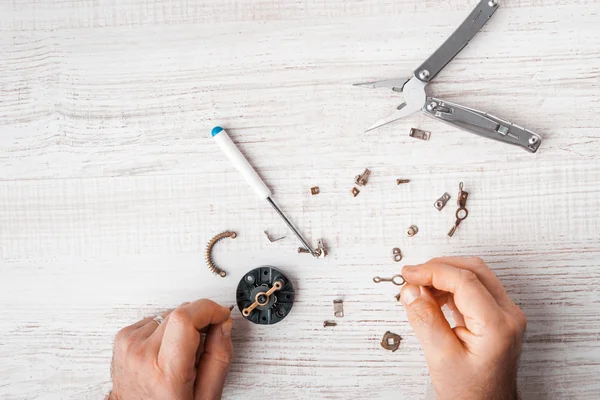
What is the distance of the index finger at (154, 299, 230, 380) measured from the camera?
100cm

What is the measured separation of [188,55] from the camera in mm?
1161

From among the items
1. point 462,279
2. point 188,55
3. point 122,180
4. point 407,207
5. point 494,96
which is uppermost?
point 188,55

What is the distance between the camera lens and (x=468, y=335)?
38.2 inches

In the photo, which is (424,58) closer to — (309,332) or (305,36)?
Answer: (305,36)

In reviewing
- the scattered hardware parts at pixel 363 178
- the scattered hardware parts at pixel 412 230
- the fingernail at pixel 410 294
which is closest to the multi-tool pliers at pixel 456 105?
the scattered hardware parts at pixel 363 178

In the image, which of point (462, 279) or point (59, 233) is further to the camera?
point (59, 233)

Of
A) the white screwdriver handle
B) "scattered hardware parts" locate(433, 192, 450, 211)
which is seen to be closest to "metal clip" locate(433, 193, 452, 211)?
"scattered hardware parts" locate(433, 192, 450, 211)

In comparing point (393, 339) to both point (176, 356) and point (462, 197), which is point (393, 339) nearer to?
point (462, 197)

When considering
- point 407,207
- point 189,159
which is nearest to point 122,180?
point 189,159

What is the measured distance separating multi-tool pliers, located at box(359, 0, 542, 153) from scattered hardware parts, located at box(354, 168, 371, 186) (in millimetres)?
101

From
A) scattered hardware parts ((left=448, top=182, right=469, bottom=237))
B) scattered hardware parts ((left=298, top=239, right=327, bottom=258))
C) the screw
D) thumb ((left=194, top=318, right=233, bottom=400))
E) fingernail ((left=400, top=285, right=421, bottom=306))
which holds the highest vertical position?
the screw

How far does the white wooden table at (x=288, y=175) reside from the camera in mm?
1132

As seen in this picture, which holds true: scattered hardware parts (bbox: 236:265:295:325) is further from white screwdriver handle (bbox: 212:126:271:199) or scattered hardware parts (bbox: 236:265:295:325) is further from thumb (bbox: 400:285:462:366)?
thumb (bbox: 400:285:462:366)

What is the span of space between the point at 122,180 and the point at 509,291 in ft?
2.85
